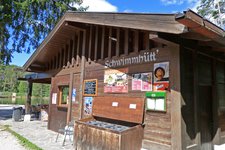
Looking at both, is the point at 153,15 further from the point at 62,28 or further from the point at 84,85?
the point at 62,28

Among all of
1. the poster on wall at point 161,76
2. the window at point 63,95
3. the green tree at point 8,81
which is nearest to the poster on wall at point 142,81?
the poster on wall at point 161,76

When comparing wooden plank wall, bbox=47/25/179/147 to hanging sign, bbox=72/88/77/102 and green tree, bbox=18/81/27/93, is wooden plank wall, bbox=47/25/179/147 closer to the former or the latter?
hanging sign, bbox=72/88/77/102

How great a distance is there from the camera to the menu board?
6.17 metres

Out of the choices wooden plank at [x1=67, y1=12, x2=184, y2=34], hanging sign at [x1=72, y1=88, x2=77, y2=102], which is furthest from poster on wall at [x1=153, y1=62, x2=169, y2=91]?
hanging sign at [x1=72, y1=88, x2=77, y2=102]

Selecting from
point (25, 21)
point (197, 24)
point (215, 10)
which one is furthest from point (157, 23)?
point (215, 10)

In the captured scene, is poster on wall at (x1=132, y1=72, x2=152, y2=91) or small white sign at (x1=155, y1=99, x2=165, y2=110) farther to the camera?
poster on wall at (x1=132, y1=72, x2=152, y2=91)

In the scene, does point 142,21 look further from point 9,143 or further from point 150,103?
point 9,143

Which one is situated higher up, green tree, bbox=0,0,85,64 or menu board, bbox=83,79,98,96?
green tree, bbox=0,0,85,64

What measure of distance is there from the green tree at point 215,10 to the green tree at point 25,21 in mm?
11406

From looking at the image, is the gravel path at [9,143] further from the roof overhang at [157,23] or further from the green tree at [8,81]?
the green tree at [8,81]

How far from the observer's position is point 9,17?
468 inches

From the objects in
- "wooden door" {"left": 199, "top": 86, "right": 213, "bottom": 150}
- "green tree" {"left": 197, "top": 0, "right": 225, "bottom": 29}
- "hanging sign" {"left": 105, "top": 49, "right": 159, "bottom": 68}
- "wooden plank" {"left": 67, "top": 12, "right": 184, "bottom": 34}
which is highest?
"green tree" {"left": 197, "top": 0, "right": 225, "bottom": 29}

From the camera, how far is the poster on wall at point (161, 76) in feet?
13.6

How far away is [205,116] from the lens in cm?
478
